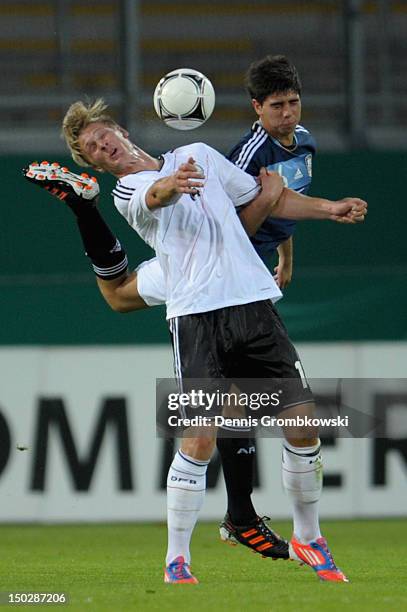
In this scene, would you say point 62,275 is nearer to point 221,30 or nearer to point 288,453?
point 221,30

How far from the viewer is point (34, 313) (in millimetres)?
10539

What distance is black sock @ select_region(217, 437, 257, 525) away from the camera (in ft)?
21.4

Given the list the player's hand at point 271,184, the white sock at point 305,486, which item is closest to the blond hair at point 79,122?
the player's hand at point 271,184

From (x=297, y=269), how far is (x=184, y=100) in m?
5.29

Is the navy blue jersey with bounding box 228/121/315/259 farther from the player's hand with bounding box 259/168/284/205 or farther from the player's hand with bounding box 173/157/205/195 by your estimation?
the player's hand with bounding box 173/157/205/195

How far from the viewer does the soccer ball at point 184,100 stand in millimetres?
6148

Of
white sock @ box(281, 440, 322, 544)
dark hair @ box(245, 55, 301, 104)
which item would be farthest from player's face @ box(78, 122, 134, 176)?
white sock @ box(281, 440, 322, 544)

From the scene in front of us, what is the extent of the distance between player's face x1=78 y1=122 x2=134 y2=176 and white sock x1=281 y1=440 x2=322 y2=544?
1375 millimetres

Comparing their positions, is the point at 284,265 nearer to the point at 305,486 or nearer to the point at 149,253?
the point at 305,486

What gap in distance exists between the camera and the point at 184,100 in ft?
20.2

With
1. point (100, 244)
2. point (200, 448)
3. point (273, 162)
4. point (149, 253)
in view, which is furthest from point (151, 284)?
point (149, 253)

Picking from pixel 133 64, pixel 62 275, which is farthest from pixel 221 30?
pixel 62 275

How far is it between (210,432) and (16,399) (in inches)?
178

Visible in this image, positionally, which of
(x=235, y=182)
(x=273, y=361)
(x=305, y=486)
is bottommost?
(x=305, y=486)
